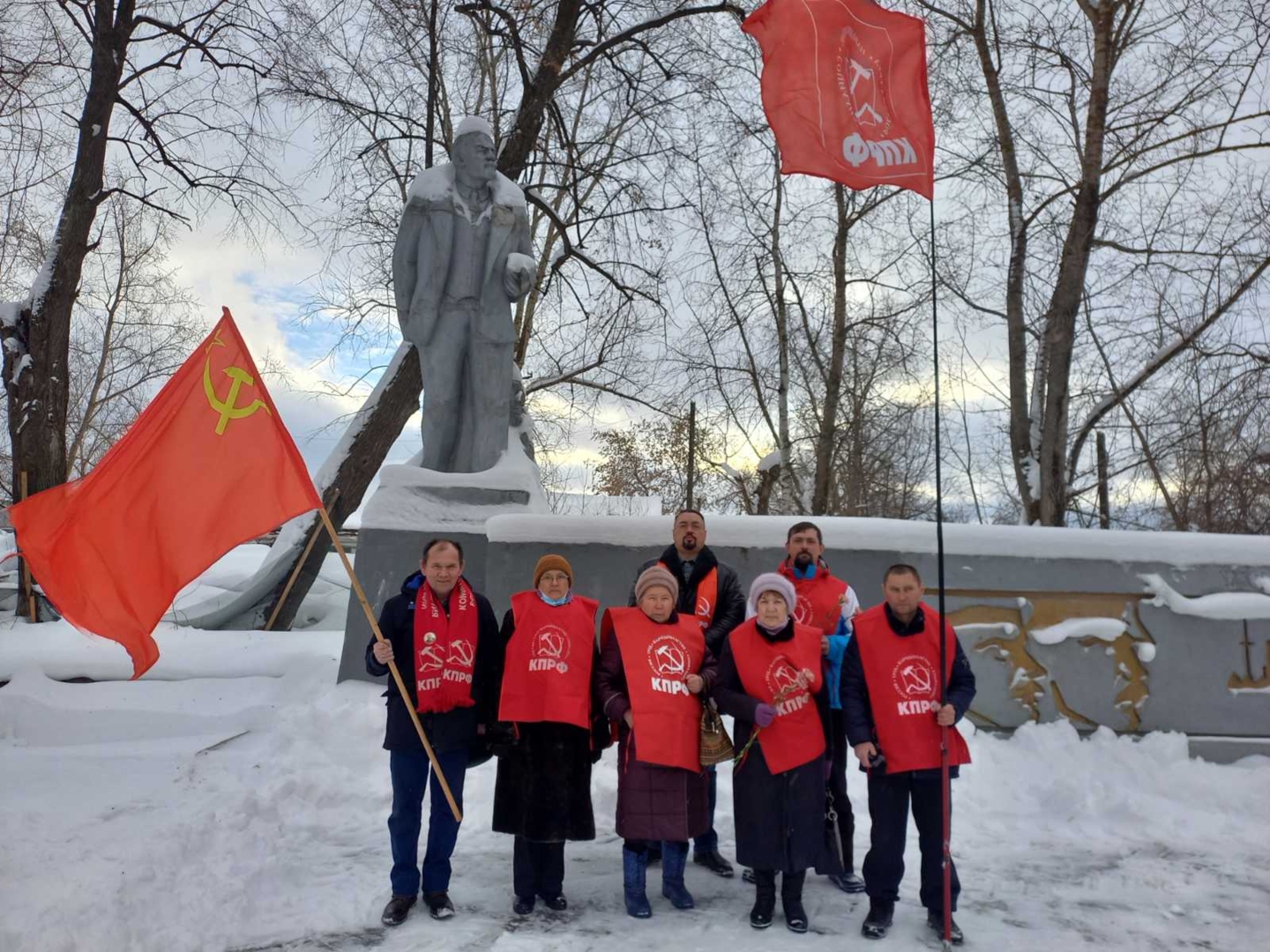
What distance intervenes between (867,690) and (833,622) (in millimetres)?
683

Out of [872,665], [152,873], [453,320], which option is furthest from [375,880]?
[453,320]

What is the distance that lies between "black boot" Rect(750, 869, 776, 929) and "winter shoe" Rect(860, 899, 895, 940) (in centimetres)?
35

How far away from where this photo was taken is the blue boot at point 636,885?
3.82m

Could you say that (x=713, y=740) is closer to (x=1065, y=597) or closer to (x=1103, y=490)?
(x=1065, y=597)

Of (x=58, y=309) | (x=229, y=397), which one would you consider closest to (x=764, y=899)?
(x=229, y=397)

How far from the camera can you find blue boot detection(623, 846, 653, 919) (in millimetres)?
3818

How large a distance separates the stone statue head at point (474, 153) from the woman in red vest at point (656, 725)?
4020mm

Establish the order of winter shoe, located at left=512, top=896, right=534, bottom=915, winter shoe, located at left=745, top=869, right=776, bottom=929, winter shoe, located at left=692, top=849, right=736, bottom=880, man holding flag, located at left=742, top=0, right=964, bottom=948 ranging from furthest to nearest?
1. man holding flag, located at left=742, top=0, right=964, bottom=948
2. winter shoe, located at left=692, top=849, right=736, bottom=880
3. winter shoe, located at left=512, top=896, right=534, bottom=915
4. winter shoe, located at left=745, top=869, right=776, bottom=929

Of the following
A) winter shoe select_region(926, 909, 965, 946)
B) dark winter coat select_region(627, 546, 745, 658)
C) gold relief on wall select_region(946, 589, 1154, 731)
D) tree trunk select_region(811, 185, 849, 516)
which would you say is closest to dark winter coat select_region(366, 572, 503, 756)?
dark winter coat select_region(627, 546, 745, 658)

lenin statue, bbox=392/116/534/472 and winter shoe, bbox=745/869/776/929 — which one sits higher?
lenin statue, bbox=392/116/534/472

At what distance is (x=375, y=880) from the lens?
4.11 metres

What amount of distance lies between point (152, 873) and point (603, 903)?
6.01 ft

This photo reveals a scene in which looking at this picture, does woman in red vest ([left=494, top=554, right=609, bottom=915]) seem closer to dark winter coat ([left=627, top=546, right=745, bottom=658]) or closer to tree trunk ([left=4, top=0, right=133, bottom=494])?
dark winter coat ([left=627, top=546, right=745, bottom=658])

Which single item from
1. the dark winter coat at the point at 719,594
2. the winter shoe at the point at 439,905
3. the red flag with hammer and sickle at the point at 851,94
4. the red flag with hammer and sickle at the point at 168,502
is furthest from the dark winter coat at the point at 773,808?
the red flag with hammer and sickle at the point at 851,94
